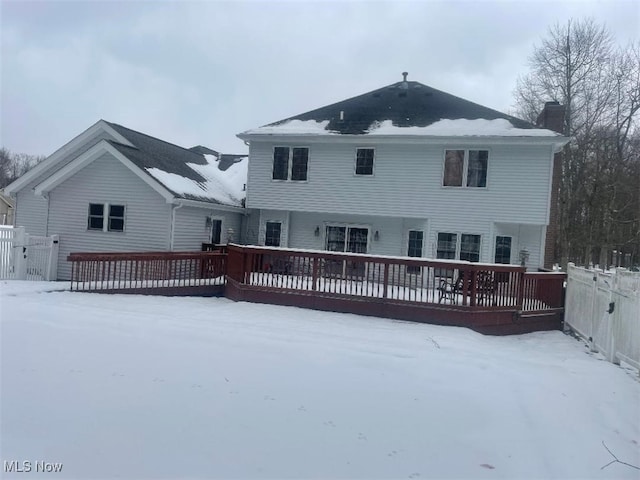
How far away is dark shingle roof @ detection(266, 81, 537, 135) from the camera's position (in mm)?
16312

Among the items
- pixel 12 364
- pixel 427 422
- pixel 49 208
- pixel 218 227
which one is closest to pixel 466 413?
pixel 427 422

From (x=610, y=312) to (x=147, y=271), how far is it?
33.7ft

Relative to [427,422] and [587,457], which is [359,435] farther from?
[587,457]

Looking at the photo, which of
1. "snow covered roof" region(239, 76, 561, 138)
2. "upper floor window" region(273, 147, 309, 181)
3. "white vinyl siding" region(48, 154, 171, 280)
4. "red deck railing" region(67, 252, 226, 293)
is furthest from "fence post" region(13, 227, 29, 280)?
"upper floor window" region(273, 147, 309, 181)

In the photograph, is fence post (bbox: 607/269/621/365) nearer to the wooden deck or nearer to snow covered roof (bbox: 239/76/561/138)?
the wooden deck

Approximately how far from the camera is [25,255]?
1246 centimetres

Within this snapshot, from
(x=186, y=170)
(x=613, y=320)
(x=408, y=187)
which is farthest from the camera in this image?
(x=186, y=170)

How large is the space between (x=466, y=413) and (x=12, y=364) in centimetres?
443

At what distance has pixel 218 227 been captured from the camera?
17.4 metres

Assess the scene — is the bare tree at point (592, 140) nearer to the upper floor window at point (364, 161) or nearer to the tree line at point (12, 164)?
the upper floor window at point (364, 161)

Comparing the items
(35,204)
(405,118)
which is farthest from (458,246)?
(35,204)
